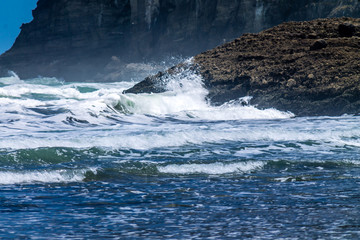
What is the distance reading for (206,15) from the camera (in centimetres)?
6156

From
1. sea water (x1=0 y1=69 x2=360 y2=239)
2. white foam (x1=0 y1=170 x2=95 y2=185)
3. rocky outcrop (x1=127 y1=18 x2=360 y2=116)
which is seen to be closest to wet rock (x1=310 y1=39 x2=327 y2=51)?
rocky outcrop (x1=127 y1=18 x2=360 y2=116)

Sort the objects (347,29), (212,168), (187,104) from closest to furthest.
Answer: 1. (212,168)
2. (347,29)
3. (187,104)

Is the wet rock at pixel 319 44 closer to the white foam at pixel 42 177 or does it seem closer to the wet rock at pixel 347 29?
the wet rock at pixel 347 29

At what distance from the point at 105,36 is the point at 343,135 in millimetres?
68687

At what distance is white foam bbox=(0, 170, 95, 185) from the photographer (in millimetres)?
6055

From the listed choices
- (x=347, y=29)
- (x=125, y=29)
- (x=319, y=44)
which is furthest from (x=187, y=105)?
(x=125, y=29)

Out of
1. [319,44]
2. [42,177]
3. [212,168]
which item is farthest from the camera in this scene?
[319,44]

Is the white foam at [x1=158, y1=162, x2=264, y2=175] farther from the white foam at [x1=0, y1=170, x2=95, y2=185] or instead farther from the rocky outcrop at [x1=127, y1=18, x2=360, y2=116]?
the rocky outcrop at [x1=127, y1=18, x2=360, y2=116]

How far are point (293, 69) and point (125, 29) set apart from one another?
201 feet

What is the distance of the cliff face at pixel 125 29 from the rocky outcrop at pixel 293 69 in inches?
1229

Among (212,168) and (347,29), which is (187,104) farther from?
(212,168)

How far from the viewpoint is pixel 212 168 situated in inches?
263

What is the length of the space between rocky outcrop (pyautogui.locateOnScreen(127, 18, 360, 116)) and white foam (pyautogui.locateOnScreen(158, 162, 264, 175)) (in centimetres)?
669

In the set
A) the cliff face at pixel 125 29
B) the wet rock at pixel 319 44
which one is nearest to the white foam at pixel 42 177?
the wet rock at pixel 319 44
